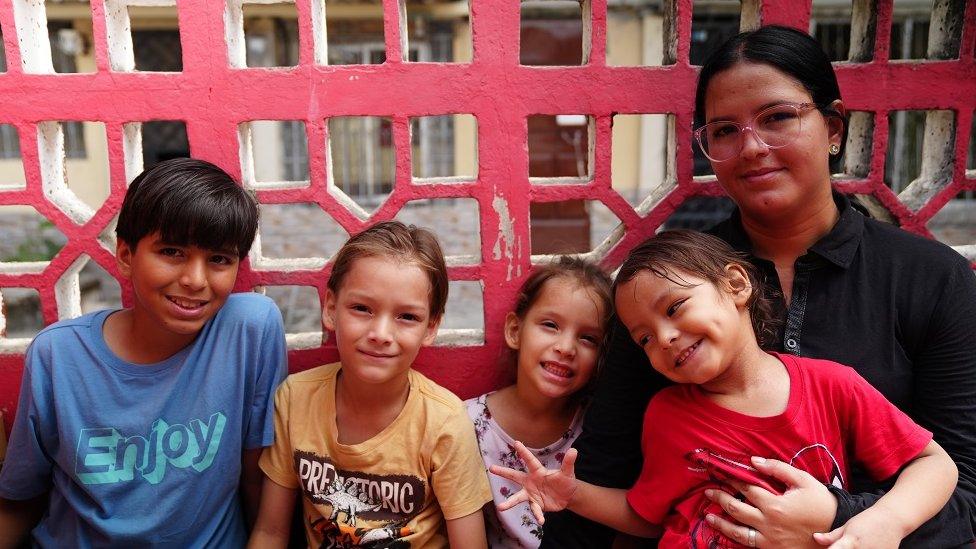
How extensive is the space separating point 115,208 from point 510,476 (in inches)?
52.0

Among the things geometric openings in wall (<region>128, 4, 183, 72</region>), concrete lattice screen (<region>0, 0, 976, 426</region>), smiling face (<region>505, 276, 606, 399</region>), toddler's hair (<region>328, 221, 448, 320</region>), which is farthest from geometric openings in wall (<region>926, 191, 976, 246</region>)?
geometric openings in wall (<region>128, 4, 183, 72</region>)

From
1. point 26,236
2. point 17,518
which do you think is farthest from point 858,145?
point 26,236

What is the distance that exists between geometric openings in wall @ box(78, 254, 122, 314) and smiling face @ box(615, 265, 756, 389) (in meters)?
7.46

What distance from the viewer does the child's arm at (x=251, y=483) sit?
2.02m

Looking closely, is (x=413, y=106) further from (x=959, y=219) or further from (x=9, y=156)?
(x=9, y=156)

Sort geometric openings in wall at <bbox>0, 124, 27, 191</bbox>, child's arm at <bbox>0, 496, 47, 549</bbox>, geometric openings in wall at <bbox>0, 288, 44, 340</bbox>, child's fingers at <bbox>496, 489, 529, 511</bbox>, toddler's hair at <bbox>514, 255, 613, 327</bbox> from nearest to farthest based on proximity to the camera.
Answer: child's fingers at <bbox>496, 489, 529, 511</bbox> → child's arm at <bbox>0, 496, 47, 549</bbox> → toddler's hair at <bbox>514, 255, 613, 327</bbox> → geometric openings in wall at <bbox>0, 288, 44, 340</bbox> → geometric openings in wall at <bbox>0, 124, 27, 191</bbox>

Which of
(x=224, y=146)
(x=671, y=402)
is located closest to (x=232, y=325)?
(x=224, y=146)

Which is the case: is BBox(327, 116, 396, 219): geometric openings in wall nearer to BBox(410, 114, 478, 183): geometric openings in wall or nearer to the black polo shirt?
BBox(410, 114, 478, 183): geometric openings in wall

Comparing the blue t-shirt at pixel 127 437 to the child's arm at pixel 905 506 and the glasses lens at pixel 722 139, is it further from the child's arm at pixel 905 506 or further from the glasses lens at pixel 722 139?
the child's arm at pixel 905 506

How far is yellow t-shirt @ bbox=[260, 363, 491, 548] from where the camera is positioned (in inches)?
74.6

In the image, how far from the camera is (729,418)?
5.36 ft

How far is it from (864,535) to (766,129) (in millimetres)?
951

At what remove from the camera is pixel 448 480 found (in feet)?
6.19

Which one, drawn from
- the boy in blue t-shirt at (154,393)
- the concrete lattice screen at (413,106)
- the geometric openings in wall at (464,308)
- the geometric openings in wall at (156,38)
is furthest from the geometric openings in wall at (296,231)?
the boy in blue t-shirt at (154,393)
